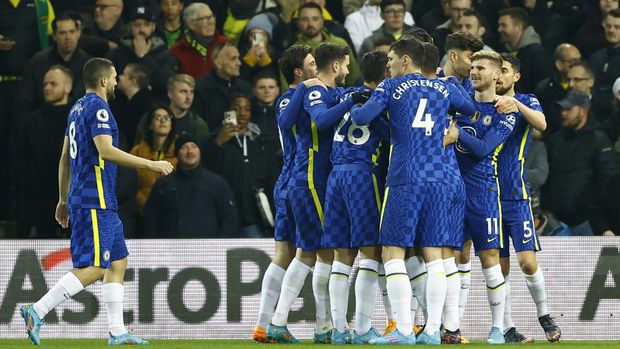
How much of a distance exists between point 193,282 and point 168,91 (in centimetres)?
314

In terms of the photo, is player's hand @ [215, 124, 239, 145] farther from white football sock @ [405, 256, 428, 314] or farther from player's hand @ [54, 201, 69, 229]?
white football sock @ [405, 256, 428, 314]

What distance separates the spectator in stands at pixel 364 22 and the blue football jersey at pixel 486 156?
16.6 feet

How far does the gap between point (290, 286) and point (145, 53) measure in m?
5.72

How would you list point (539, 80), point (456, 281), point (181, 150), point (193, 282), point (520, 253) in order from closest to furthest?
point (456, 281), point (520, 253), point (193, 282), point (181, 150), point (539, 80)

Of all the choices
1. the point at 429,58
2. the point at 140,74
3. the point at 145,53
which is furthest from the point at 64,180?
the point at 145,53

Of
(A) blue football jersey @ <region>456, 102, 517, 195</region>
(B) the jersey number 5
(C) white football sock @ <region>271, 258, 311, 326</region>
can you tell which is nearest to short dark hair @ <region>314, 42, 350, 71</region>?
(A) blue football jersey @ <region>456, 102, 517, 195</region>

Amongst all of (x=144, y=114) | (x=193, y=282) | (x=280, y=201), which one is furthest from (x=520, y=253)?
(x=144, y=114)

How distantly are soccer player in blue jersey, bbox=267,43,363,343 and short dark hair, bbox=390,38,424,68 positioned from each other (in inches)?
27.6

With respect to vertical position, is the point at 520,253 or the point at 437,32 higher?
the point at 437,32

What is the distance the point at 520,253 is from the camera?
37.9ft

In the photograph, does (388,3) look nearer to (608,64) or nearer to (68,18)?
(608,64)

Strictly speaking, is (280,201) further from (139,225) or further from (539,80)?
(539,80)

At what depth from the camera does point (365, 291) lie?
34.6 ft

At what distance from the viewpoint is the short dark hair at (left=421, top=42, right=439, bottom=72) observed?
10.5 meters
